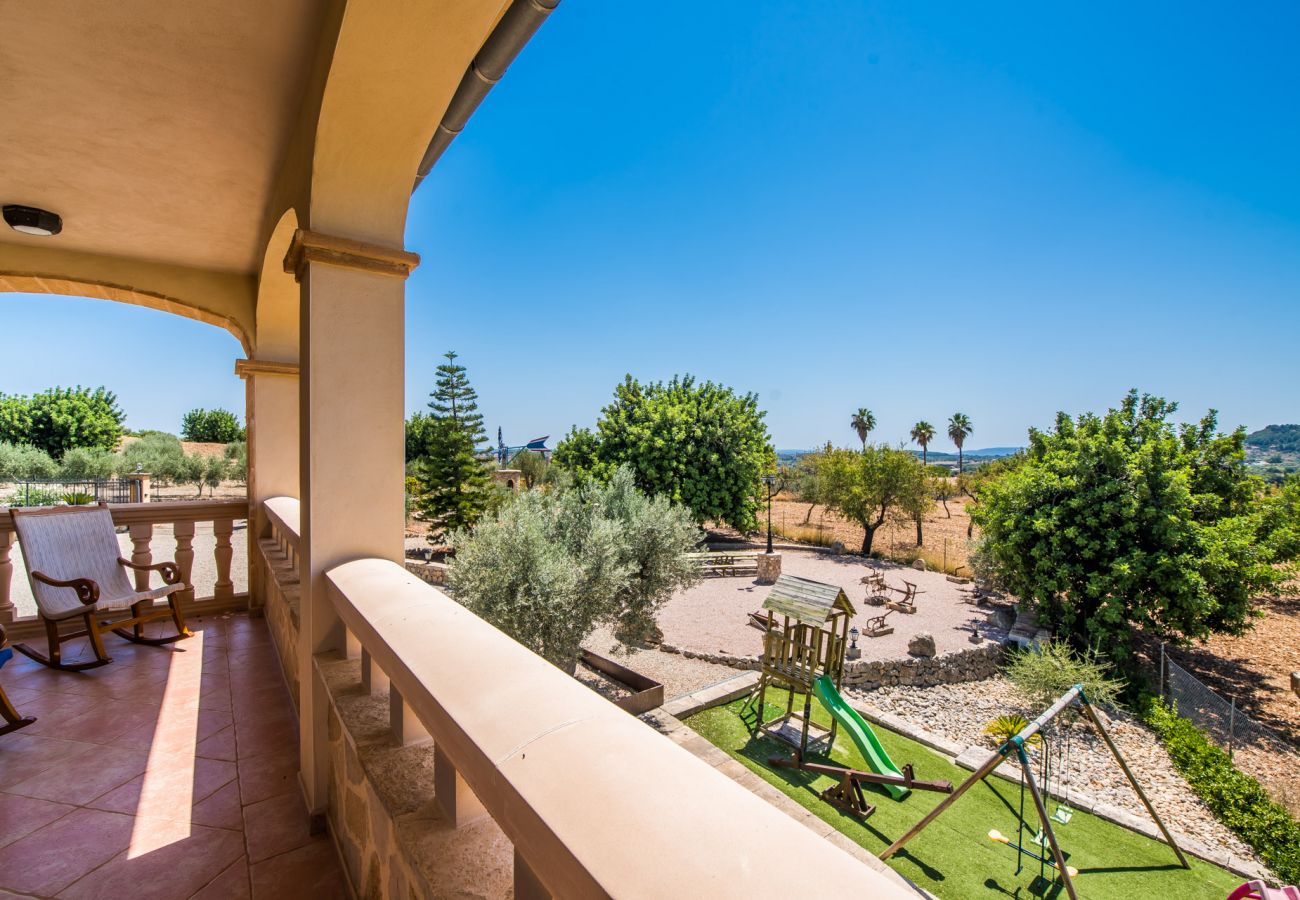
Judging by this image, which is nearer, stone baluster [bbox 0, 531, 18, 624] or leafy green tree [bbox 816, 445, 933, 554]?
stone baluster [bbox 0, 531, 18, 624]

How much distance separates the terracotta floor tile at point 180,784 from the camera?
6.84ft

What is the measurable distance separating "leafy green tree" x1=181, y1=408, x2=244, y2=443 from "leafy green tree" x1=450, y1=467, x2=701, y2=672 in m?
36.8

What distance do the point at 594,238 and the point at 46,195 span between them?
19715mm

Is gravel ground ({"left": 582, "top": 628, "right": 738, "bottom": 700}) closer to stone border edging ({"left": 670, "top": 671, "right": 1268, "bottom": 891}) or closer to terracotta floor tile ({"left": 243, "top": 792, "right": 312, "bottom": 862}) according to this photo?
stone border edging ({"left": 670, "top": 671, "right": 1268, "bottom": 891})

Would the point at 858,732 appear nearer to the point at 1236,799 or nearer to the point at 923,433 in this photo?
the point at 1236,799

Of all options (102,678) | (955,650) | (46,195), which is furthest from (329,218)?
(955,650)

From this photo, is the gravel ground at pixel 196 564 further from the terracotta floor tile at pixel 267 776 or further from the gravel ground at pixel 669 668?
the gravel ground at pixel 669 668

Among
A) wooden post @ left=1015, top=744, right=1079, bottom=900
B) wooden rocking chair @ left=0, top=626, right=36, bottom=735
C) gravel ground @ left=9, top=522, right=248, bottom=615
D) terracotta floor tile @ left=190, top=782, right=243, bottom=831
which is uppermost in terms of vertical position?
wooden rocking chair @ left=0, top=626, right=36, bottom=735

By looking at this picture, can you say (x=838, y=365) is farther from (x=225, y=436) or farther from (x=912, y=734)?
(x=225, y=436)

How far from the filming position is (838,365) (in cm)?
3947

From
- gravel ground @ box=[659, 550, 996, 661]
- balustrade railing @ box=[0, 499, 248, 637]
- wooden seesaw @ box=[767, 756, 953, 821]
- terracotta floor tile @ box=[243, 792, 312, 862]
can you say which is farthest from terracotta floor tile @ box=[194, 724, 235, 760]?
gravel ground @ box=[659, 550, 996, 661]

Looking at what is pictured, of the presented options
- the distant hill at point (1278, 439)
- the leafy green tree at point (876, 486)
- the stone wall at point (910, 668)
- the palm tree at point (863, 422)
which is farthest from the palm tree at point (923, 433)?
the distant hill at point (1278, 439)

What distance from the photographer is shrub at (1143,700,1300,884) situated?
253 inches

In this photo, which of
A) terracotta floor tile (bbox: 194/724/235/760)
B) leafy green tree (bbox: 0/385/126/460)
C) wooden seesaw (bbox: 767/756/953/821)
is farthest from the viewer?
leafy green tree (bbox: 0/385/126/460)
